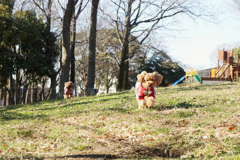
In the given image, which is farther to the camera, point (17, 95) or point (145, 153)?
point (17, 95)

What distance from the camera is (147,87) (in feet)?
24.9

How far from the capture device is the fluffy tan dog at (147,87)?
7.41 metres

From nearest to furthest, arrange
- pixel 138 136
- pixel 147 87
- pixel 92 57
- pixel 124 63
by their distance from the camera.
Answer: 1. pixel 138 136
2. pixel 147 87
3. pixel 92 57
4. pixel 124 63

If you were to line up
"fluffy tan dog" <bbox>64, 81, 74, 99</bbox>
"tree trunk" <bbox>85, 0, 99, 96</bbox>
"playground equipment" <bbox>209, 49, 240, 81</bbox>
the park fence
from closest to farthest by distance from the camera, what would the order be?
"fluffy tan dog" <bbox>64, 81, 74, 99</bbox> → "tree trunk" <bbox>85, 0, 99, 96</bbox> → the park fence → "playground equipment" <bbox>209, 49, 240, 81</bbox>

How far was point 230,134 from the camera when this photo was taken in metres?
4.69

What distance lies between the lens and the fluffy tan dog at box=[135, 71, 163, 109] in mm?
7406

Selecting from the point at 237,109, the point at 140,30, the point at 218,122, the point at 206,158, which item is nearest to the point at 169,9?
the point at 140,30

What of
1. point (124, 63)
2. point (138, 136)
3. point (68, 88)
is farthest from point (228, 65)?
point (138, 136)

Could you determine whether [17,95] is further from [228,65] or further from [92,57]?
[228,65]

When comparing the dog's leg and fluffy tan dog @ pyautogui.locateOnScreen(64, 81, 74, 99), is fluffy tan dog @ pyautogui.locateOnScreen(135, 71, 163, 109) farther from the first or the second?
fluffy tan dog @ pyautogui.locateOnScreen(64, 81, 74, 99)

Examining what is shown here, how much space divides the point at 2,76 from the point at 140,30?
43.6 ft

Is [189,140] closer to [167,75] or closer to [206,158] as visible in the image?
[206,158]

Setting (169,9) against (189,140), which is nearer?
(189,140)

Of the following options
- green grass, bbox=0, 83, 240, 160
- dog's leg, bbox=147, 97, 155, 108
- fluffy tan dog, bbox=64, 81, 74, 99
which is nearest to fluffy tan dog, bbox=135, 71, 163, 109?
dog's leg, bbox=147, 97, 155, 108
